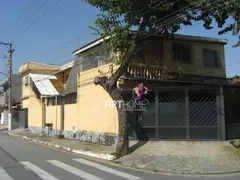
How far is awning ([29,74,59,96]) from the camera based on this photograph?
97.2 feet

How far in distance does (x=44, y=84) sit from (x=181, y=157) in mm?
21387

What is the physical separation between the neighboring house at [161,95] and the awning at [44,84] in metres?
2.43

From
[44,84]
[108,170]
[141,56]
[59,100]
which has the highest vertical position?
[141,56]

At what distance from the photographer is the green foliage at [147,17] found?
42.8ft

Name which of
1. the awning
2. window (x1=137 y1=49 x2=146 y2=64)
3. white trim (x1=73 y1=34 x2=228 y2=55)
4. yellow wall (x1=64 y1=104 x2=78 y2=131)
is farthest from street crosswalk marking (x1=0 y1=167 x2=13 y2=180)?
the awning

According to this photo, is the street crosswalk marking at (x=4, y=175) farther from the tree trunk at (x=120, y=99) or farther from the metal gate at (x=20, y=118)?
the metal gate at (x=20, y=118)

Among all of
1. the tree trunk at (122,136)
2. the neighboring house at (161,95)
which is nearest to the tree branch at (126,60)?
the tree trunk at (122,136)

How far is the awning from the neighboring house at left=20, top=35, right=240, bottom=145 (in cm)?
243

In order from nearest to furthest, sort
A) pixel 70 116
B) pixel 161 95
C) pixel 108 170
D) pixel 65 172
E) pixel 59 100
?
pixel 65 172 < pixel 108 170 < pixel 161 95 < pixel 70 116 < pixel 59 100

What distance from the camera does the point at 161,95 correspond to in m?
15.2

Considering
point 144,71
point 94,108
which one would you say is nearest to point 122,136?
point 144,71

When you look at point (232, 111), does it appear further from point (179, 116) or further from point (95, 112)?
point (95, 112)

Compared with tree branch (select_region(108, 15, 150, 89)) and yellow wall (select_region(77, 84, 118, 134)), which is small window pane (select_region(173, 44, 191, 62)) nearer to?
yellow wall (select_region(77, 84, 118, 134))

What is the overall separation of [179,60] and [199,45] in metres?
2.22
